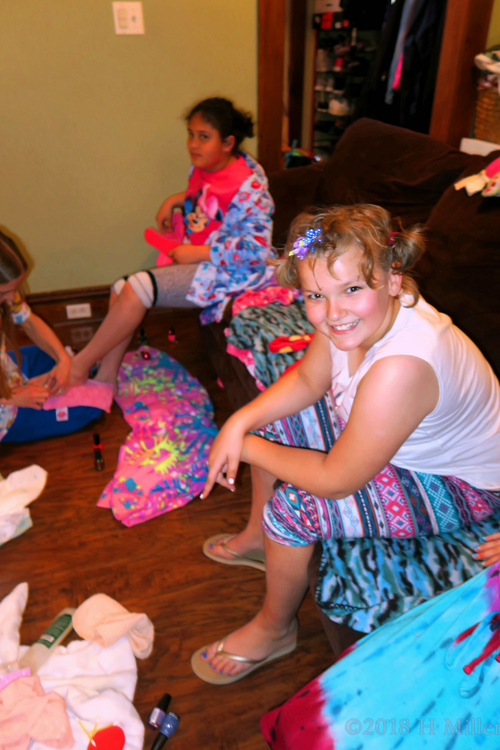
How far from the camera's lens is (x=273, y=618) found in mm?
1203

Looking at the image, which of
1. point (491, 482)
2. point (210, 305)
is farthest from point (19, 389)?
point (491, 482)

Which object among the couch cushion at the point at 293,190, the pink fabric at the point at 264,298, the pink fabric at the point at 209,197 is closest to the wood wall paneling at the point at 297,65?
the couch cushion at the point at 293,190

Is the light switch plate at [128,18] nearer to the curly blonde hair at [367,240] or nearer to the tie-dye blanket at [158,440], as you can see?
the tie-dye blanket at [158,440]

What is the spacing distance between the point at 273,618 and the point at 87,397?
113 cm

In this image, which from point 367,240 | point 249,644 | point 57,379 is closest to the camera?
point 367,240

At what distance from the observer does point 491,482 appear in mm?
1065

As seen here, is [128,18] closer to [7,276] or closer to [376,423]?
[7,276]

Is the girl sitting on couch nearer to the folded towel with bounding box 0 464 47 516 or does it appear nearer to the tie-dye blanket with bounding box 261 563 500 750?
the tie-dye blanket with bounding box 261 563 500 750

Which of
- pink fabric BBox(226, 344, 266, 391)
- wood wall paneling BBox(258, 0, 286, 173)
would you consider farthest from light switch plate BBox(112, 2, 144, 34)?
pink fabric BBox(226, 344, 266, 391)

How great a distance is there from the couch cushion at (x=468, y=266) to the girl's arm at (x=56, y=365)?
1252 millimetres

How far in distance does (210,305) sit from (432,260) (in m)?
0.83

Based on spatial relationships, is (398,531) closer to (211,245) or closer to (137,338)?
(211,245)

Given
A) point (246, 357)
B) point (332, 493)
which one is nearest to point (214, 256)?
point (246, 357)

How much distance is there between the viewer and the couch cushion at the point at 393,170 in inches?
71.7
